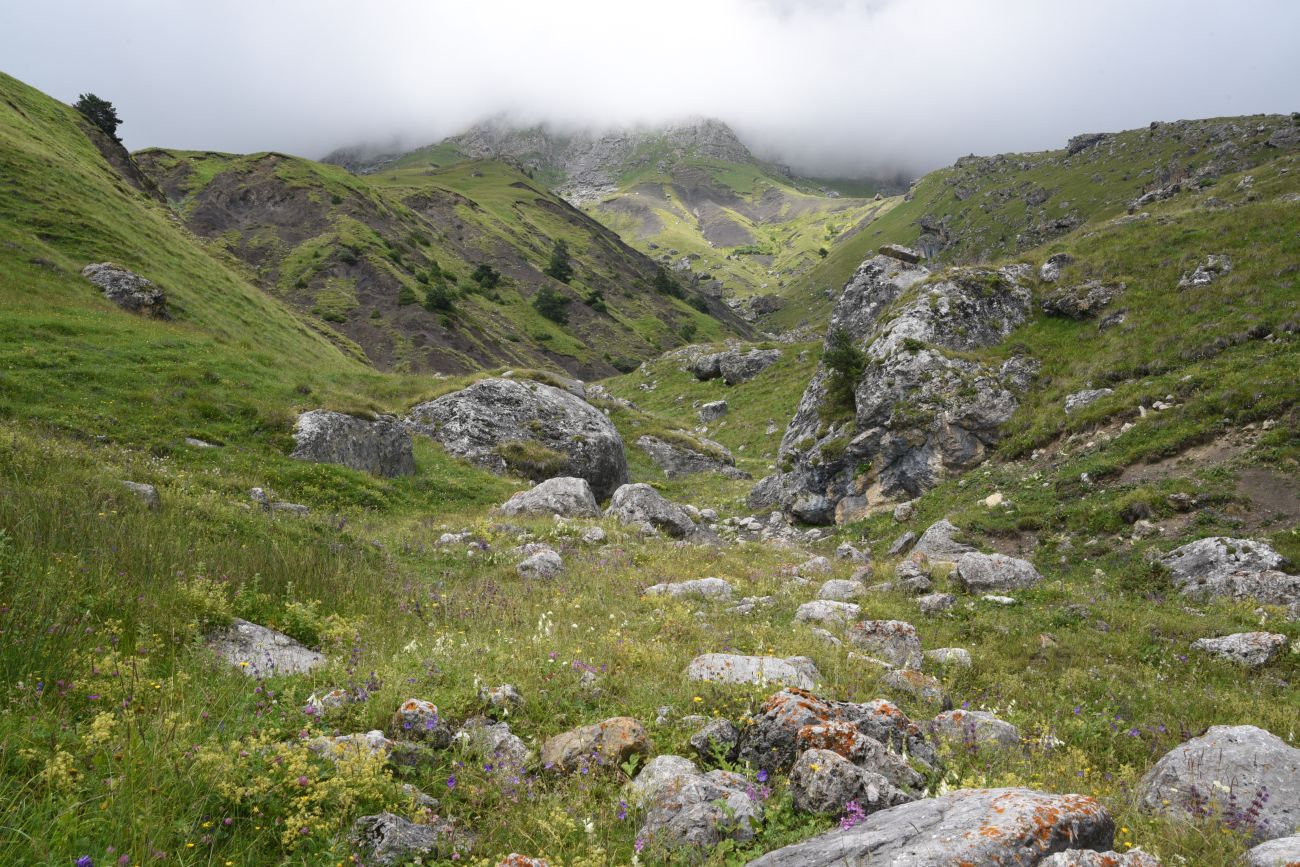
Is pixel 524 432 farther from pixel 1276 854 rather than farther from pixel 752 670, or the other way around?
pixel 1276 854

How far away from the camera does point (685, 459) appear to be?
42.2 metres

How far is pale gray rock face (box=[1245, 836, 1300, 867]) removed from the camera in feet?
11.1

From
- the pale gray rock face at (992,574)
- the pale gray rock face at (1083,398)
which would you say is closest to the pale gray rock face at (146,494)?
the pale gray rock face at (992,574)

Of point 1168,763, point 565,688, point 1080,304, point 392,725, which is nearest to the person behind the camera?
point 392,725

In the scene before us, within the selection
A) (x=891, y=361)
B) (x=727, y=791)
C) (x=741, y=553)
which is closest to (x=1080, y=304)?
(x=891, y=361)

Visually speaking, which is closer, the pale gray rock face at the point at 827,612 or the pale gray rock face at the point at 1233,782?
the pale gray rock face at the point at 1233,782

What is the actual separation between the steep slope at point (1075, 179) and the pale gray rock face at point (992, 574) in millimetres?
125560

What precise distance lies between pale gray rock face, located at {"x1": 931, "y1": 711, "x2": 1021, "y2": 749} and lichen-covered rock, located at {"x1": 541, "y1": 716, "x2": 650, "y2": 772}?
2946 mm

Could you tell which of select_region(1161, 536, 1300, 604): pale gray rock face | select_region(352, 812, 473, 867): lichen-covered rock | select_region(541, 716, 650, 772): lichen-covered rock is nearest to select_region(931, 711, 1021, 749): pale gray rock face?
select_region(541, 716, 650, 772): lichen-covered rock

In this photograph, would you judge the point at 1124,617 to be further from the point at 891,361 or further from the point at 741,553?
the point at 891,361

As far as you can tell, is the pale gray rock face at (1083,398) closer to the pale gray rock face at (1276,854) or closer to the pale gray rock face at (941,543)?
the pale gray rock face at (941,543)

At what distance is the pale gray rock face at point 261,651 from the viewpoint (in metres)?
5.98

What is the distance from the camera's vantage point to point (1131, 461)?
17781mm

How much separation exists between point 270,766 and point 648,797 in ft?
8.36
